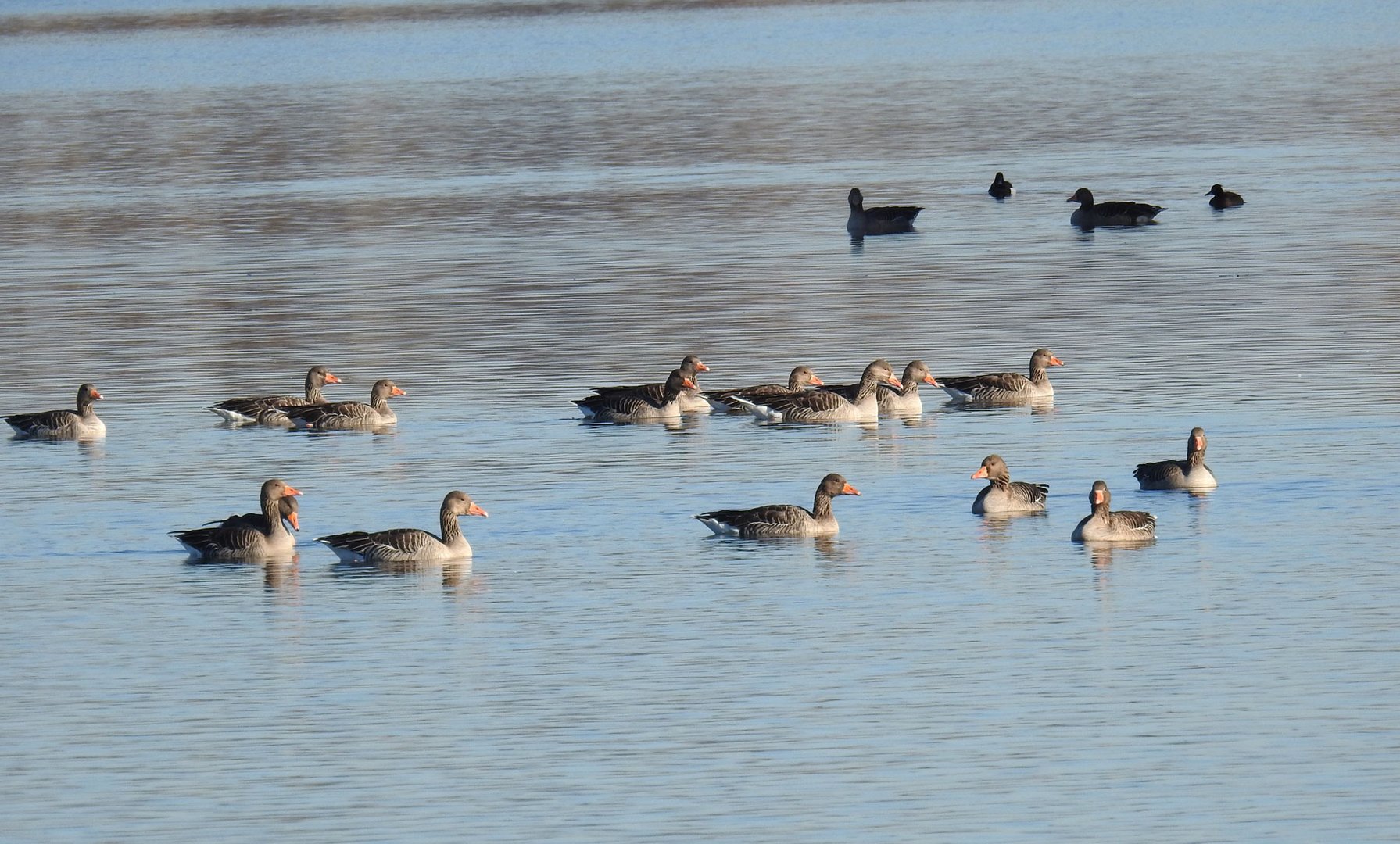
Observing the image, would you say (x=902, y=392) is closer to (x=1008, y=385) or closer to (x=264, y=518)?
(x=1008, y=385)

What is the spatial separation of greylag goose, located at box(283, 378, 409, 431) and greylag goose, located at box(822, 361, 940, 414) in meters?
5.29

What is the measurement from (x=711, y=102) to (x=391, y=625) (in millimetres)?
68962

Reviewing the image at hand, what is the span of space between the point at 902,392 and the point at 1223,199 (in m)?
24.2

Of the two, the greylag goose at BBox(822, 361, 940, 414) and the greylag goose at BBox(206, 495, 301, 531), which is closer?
the greylag goose at BBox(206, 495, 301, 531)

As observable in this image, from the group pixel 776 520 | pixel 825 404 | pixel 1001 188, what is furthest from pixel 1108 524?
pixel 1001 188

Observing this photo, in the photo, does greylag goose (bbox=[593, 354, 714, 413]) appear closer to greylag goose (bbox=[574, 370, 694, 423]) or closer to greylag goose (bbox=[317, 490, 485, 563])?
greylag goose (bbox=[574, 370, 694, 423])

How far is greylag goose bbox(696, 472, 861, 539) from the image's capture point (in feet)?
81.0

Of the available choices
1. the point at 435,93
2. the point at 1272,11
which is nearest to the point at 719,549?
the point at 435,93

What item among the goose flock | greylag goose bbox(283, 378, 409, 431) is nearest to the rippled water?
the goose flock

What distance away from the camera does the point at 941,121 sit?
8212 cm

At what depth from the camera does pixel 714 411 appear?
33.0m

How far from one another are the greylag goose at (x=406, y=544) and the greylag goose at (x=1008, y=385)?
32.7ft

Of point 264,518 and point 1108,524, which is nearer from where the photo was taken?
point 1108,524

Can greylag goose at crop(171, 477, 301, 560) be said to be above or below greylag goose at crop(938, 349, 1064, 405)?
below
